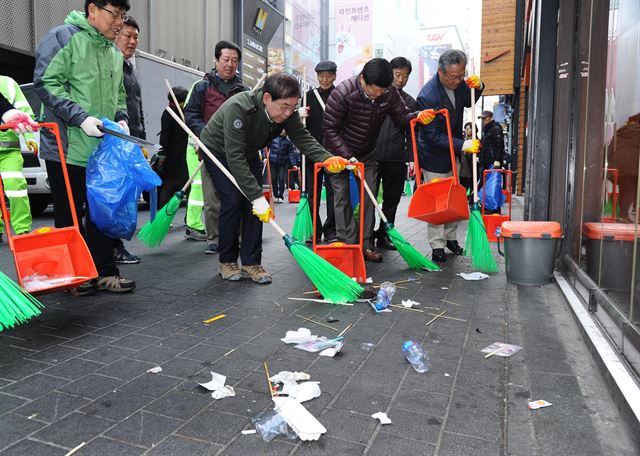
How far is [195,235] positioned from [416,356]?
4383 millimetres

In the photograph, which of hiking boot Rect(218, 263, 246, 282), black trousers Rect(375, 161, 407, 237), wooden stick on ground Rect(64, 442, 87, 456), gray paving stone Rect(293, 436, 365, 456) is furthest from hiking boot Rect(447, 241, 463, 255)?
wooden stick on ground Rect(64, 442, 87, 456)

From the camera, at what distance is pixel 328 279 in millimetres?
3521

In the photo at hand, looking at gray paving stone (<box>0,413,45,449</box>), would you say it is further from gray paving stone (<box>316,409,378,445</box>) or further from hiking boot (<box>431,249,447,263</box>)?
hiking boot (<box>431,249,447,263</box>)

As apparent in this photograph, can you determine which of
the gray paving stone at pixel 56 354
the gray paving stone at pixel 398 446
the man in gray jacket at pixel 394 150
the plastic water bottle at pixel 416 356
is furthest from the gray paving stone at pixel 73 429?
the man in gray jacket at pixel 394 150

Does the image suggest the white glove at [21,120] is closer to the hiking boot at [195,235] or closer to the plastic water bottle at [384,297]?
the plastic water bottle at [384,297]

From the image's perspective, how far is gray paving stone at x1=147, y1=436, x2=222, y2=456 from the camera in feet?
5.74

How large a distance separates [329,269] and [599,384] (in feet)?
5.62

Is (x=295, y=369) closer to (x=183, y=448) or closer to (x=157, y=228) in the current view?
(x=183, y=448)

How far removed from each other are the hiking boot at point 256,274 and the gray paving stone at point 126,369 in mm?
1691

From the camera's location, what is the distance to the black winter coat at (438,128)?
482 cm

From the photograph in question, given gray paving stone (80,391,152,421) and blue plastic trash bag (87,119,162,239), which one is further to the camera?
blue plastic trash bag (87,119,162,239)

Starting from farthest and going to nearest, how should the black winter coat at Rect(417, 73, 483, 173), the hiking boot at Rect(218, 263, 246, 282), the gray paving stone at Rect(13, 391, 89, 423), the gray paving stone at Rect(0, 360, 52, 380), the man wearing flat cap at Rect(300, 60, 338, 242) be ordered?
the man wearing flat cap at Rect(300, 60, 338, 242) < the black winter coat at Rect(417, 73, 483, 173) < the hiking boot at Rect(218, 263, 246, 282) < the gray paving stone at Rect(0, 360, 52, 380) < the gray paving stone at Rect(13, 391, 89, 423)

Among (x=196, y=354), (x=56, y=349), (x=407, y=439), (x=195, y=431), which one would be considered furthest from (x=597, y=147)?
(x=56, y=349)

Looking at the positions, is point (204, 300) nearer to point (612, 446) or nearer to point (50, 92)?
point (50, 92)
